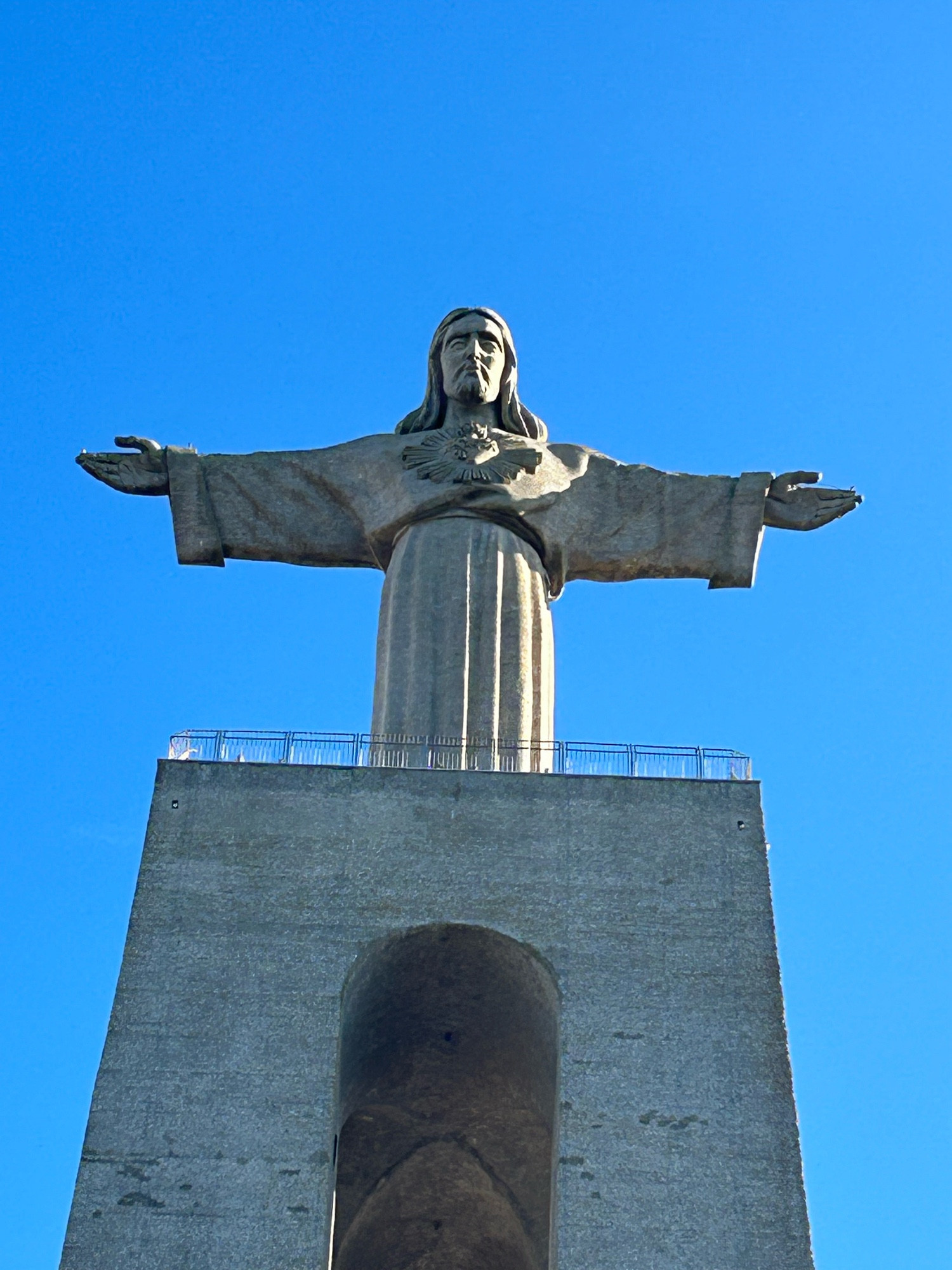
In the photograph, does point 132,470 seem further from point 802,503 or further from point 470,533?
point 802,503

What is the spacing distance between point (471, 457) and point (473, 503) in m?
0.64

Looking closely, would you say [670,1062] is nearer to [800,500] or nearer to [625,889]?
[625,889]

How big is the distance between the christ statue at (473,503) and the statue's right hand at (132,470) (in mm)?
16

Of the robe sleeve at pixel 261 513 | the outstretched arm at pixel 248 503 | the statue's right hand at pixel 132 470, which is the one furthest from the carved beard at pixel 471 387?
the statue's right hand at pixel 132 470

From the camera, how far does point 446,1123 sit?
22.9m

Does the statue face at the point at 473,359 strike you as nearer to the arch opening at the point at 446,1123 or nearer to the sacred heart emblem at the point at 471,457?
the sacred heart emblem at the point at 471,457

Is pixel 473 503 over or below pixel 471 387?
below

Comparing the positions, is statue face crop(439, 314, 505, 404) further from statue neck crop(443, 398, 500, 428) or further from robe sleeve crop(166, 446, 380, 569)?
robe sleeve crop(166, 446, 380, 569)

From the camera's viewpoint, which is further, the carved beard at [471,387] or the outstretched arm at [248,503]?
the carved beard at [471,387]

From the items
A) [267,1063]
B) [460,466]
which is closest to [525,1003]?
[267,1063]

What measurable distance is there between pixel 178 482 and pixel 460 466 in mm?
3171

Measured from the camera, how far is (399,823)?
20453 mm

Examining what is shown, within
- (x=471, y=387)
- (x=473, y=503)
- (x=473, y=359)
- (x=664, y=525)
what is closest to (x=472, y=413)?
(x=471, y=387)

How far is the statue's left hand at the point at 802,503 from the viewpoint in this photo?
2444cm
